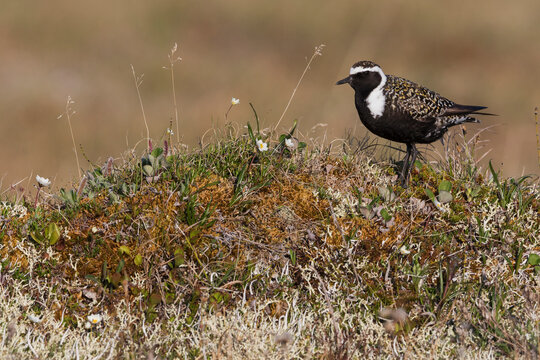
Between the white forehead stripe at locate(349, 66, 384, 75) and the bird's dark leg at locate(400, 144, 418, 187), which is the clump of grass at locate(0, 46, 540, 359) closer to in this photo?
the bird's dark leg at locate(400, 144, 418, 187)

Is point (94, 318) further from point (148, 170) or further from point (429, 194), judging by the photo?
point (429, 194)

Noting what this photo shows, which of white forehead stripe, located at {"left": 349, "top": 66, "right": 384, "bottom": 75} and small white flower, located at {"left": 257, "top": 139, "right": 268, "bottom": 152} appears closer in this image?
small white flower, located at {"left": 257, "top": 139, "right": 268, "bottom": 152}

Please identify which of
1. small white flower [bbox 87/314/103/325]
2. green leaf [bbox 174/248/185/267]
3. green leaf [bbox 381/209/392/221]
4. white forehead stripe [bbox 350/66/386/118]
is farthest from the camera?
white forehead stripe [bbox 350/66/386/118]

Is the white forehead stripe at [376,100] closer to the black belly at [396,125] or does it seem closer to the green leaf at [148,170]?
the black belly at [396,125]

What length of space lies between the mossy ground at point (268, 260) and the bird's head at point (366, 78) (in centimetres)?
83

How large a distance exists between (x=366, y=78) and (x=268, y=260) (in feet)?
7.59

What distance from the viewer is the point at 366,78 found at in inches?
253

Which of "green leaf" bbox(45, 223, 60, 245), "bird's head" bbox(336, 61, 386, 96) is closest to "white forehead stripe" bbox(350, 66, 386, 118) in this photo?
"bird's head" bbox(336, 61, 386, 96)

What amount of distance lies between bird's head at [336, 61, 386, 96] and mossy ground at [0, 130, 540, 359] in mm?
826

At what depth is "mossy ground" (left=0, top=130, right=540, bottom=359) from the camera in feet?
13.9

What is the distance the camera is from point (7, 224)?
5324 millimetres

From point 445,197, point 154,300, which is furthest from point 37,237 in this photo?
point 445,197

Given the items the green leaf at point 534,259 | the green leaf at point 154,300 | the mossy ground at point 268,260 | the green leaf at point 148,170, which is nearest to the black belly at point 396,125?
the mossy ground at point 268,260

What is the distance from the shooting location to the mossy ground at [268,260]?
4.25m
